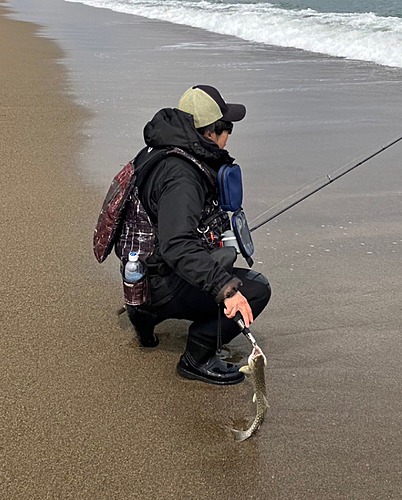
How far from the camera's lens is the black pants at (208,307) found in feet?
9.68

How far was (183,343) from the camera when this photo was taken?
3311mm

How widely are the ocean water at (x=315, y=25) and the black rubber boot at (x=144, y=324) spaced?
9.31 m

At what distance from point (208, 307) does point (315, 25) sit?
1402cm

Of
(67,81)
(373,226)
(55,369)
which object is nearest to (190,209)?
(55,369)

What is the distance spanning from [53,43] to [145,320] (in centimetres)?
1160

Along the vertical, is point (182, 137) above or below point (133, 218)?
above

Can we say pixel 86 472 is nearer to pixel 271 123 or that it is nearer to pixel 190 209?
pixel 190 209

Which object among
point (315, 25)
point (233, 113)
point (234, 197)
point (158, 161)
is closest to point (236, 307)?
point (234, 197)

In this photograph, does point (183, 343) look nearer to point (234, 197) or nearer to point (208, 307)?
point (208, 307)

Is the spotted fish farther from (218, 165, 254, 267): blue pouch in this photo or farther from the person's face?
the person's face

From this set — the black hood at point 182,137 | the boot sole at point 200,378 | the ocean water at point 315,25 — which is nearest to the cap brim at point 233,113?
the black hood at point 182,137

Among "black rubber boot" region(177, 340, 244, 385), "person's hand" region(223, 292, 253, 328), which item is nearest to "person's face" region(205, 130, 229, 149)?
"person's hand" region(223, 292, 253, 328)

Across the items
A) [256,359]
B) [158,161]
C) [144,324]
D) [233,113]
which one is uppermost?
[233,113]

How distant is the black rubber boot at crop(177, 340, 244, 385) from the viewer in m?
2.99
